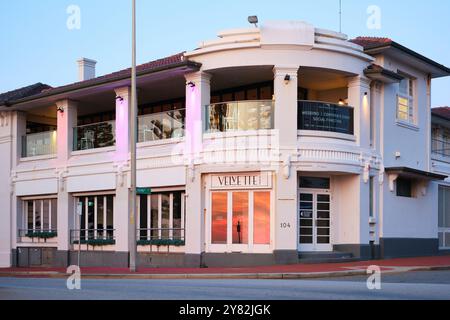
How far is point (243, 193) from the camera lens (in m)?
24.4

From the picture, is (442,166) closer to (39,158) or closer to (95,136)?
(95,136)

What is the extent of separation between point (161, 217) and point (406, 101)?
11.1 metres

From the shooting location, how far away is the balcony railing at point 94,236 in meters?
28.4

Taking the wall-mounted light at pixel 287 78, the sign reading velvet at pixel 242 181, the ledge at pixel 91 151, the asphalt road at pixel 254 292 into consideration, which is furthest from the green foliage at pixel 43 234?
the asphalt road at pixel 254 292

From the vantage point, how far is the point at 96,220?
2952 cm

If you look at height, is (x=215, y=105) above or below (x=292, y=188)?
above

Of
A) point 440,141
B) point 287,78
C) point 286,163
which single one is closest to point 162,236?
point 286,163

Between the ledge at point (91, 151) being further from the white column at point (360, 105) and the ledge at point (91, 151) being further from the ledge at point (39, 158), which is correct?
the white column at point (360, 105)

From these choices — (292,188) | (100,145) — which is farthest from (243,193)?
(100,145)

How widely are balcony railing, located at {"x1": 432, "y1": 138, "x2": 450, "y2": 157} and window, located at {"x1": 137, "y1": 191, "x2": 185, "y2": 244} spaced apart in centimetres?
1278

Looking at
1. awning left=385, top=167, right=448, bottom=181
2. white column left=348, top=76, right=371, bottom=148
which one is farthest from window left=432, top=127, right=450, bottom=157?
white column left=348, top=76, right=371, bottom=148

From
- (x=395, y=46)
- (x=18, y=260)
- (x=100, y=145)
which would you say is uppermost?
(x=395, y=46)
